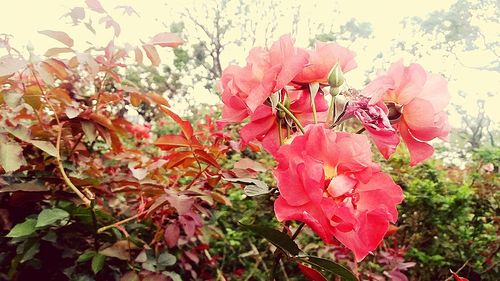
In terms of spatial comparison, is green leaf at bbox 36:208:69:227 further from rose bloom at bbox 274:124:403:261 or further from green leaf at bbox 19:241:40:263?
rose bloom at bbox 274:124:403:261

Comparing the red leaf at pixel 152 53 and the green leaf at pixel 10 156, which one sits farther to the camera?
the red leaf at pixel 152 53

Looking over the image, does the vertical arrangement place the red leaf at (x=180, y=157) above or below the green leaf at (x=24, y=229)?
above

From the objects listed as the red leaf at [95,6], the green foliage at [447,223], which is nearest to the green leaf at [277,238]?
the red leaf at [95,6]

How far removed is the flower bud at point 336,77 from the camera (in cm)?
54

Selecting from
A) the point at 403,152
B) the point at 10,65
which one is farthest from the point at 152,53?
the point at 403,152

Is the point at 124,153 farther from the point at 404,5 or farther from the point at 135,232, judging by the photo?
the point at 404,5

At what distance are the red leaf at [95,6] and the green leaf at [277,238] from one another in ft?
2.50

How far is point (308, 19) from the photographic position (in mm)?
11750

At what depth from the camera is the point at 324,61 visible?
1.90 feet

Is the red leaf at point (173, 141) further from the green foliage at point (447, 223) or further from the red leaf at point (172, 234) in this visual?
the green foliage at point (447, 223)

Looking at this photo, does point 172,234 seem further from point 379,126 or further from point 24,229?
point 379,126

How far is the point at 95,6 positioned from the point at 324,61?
673 mm

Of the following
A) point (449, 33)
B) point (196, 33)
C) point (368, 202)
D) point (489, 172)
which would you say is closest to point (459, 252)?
point (489, 172)

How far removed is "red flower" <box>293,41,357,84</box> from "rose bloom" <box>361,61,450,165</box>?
6 cm
